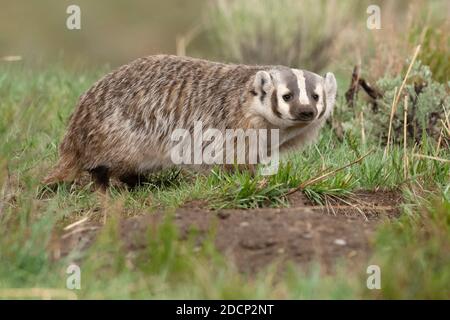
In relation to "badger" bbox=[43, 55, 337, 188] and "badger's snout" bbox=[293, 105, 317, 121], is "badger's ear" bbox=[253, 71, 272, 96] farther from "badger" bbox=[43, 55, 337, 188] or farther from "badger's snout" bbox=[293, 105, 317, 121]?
"badger's snout" bbox=[293, 105, 317, 121]

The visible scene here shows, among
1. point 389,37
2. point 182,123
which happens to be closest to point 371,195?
point 182,123

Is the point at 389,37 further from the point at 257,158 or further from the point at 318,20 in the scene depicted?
the point at 257,158

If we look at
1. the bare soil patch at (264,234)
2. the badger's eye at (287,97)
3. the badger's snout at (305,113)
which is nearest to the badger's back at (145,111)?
the badger's eye at (287,97)

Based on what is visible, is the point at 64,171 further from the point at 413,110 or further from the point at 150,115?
the point at 413,110

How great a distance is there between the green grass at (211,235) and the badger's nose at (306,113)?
10.7 inches

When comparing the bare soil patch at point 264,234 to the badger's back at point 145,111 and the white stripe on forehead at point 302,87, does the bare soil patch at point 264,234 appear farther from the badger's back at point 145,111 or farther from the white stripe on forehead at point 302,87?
the badger's back at point 145,111

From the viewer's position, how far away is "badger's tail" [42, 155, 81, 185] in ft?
19.4

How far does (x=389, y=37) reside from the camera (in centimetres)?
745

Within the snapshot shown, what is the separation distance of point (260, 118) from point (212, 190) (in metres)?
0.65

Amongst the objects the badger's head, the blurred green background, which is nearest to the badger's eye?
the badger's head

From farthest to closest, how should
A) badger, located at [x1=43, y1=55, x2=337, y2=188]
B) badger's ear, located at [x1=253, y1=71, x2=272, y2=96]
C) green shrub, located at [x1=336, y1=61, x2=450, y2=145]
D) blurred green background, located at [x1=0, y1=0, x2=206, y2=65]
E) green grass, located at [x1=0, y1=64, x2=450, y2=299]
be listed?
blurred green background, located at [x1=0, y1=0, x2=206, y2=65] → green shrub, located at [x1=336, y1=61, x2=450, y2=145] → badger, located at [x1=43, y1=55, x2=337, y2=188] → badger's ear, located at [x1=253, y1=71, x2=272, y2=96] → green grass, located at [x1=0, y1=64, x2=450, y2=299]

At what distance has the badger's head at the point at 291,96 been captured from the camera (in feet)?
17.6
